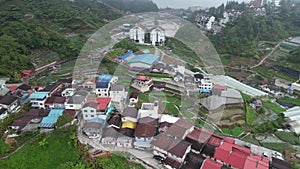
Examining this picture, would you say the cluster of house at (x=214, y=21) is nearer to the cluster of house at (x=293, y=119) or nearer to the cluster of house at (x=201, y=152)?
the cluster of house at (x=293, y=119)

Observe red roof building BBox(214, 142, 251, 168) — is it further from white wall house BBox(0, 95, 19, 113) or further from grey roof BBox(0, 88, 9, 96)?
grey roof BBox(0, 88, 9, 96)

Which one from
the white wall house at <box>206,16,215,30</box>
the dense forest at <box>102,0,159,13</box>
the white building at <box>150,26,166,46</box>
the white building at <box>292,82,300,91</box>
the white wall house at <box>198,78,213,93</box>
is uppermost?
the dense forest at <box>102,0,159,13</box>

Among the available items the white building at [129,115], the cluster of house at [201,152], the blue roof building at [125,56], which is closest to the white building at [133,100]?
the white building at [129,115]

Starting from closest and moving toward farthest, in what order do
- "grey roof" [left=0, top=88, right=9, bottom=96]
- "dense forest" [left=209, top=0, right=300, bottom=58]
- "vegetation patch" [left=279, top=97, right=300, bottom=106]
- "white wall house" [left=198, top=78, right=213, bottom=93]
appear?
"grey roof" [left=0, top=88, right=9, bottom=96]
"white wall house" [left=198, top=78, right=213, bottom=93]
"vegetation patch" [left=279, top=97, right=300, bottom=106]
"dense forest" [left=209, top=0, right=300, bottom=58]

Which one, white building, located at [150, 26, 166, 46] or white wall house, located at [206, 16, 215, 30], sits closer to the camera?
white building, located at [150, 26, 166, 46]

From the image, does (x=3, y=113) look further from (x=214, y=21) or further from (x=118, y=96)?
(x=214, y=21)

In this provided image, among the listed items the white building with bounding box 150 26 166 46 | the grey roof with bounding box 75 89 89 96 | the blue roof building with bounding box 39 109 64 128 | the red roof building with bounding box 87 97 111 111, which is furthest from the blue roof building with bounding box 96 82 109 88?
the white building with bounding box 150 26 166 46

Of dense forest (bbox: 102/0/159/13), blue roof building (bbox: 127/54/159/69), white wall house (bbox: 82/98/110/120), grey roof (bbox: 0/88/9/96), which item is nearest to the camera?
white wall house (bbox: 82/98/110/120)
